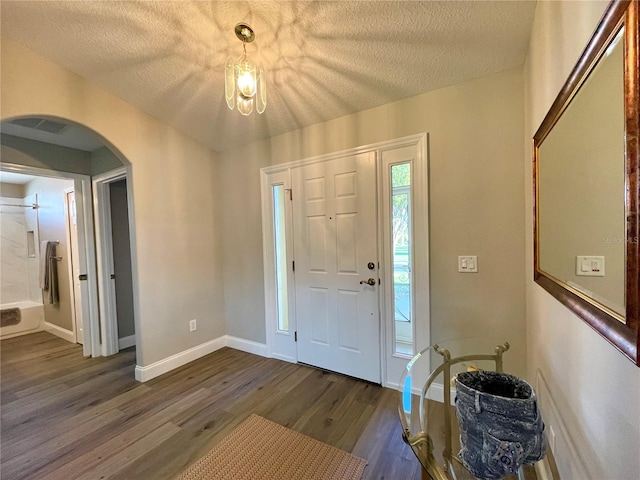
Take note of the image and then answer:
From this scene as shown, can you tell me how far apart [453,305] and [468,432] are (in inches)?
52.3

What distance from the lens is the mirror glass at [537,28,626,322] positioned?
641mm

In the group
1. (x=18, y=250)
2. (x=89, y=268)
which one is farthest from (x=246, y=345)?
(x=18, y=250)

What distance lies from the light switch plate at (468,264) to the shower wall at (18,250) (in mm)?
5965

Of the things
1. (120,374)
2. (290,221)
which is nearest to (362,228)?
(290,221)

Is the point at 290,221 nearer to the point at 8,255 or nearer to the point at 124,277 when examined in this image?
the point at 124,277

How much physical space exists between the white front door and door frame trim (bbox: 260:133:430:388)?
0.05m

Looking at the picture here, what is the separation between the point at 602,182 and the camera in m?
0.73

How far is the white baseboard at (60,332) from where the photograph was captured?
364cm

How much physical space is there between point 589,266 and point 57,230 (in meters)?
5.43

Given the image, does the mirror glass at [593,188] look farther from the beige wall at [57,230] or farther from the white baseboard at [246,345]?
the beige wall at [57,230]

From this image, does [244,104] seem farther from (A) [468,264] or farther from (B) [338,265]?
(A) [468,264]

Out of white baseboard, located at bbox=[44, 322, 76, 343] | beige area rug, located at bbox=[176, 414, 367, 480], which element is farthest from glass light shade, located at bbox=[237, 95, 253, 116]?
white baseboard, located at bbox=[44, 322, 76, 343]

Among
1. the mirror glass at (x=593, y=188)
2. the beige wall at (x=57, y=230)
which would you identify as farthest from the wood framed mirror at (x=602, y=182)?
the beige wall at (x=57, y=230)

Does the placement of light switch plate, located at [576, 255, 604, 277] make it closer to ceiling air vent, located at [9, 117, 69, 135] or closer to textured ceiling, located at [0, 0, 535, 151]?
textured ceiling, located at [0, 0, 535, 151]
